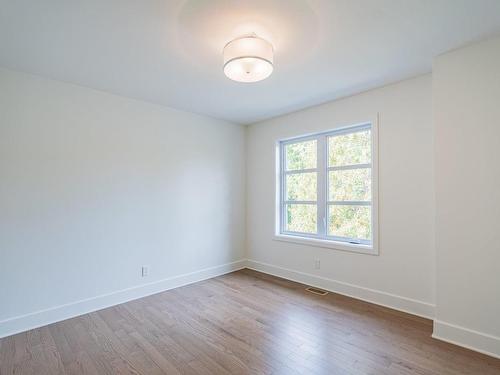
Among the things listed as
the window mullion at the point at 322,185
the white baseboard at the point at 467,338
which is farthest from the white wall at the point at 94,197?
the white baseboard at the point at 467,338

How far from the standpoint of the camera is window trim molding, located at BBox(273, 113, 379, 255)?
309 centimetres

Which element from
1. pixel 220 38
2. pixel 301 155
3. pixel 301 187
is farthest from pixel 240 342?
pixel 301 155

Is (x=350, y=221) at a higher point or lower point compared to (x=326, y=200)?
lower

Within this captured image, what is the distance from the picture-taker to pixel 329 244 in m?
3.49

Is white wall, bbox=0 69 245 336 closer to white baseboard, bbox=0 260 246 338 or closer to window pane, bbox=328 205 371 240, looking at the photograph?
white baseboard, bbox=0 260 246 338

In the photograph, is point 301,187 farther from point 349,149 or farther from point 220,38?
point 220,38

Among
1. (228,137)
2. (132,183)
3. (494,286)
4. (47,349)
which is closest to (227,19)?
(132,183)

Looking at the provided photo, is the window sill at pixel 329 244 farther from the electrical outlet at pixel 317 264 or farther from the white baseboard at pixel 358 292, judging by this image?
the white baseboard at pixel 358 292

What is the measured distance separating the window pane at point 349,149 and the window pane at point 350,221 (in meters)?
0.61

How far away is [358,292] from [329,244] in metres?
0.66

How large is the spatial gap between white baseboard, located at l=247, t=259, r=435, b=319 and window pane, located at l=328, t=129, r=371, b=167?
1588 millimetres

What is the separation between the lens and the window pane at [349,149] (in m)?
3.32

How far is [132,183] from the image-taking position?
3.31 metres

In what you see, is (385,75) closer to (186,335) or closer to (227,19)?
(227,19)
